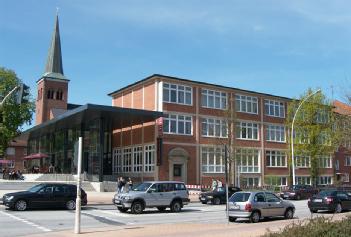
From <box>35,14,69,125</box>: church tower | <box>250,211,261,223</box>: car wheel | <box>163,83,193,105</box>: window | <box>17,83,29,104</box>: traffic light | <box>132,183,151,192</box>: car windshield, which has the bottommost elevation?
<box>250,211,261,223</box>: car wheel

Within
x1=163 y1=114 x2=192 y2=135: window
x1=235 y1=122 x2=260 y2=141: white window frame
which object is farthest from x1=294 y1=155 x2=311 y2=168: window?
x1=163 y1=114 x2=192 y2=135: window

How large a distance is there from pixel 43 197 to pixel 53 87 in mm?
65055

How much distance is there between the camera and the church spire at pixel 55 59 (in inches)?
3543

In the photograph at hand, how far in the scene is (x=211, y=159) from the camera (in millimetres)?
56406

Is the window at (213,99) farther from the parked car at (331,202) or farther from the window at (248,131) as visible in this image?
the parked car at (331,202)

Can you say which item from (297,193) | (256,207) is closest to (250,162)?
(297,193)

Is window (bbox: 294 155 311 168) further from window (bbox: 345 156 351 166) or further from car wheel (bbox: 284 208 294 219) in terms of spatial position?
car wheel (bbox: 284 208 294 219)

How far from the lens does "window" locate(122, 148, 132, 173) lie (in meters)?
56.8

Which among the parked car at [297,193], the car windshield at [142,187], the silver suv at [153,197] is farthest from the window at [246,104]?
the car windshield at [142,187]

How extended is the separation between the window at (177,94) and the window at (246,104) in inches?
292

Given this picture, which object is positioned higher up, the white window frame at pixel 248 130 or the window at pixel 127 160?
the white window frame at pixel 248 130

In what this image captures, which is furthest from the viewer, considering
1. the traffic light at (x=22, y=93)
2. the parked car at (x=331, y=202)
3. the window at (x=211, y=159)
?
the window at (x=211, y=159)

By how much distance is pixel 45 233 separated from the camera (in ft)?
53.6

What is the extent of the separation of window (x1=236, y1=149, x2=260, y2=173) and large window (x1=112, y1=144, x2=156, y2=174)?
1089 cm
